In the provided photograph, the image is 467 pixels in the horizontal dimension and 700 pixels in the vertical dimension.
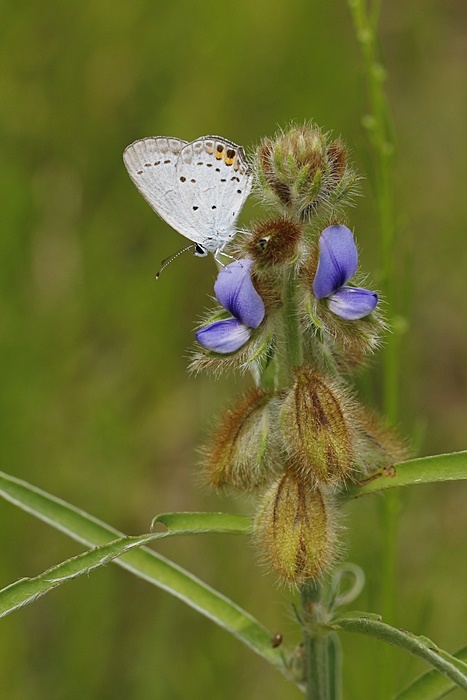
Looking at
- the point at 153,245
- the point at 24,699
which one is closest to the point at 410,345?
the point at 153,245

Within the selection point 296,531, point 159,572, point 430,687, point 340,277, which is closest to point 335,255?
point 340,277

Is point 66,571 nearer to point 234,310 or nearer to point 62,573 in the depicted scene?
point 62,573

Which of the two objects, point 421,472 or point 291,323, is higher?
point 291,323

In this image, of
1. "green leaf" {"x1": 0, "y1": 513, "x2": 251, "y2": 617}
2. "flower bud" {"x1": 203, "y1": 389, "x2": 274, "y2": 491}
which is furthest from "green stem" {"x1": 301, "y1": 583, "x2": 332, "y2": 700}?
"green leaf" {"x1": 0, "y1": 513, "x2": 251, "y2": 617}

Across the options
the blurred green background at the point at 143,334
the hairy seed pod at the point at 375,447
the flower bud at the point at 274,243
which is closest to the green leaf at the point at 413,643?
the hairy seed pod at the point at 375,447

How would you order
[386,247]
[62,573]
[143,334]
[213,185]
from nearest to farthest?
[62,573]
[213,185]
[386,247]
[143,334]

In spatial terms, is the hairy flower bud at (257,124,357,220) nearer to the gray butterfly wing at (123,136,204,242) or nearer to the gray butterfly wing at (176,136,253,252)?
the gray butterfly wing at (176,136,253,252)
